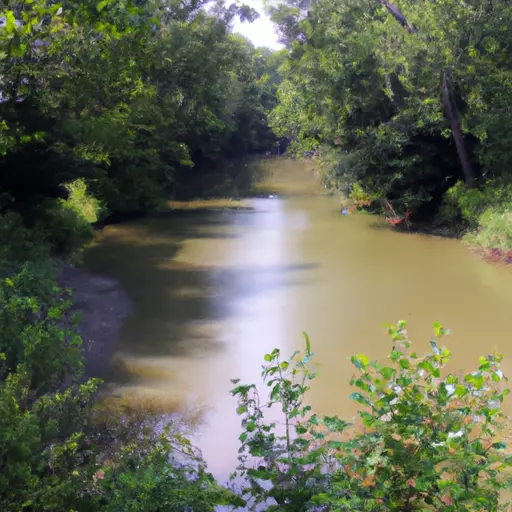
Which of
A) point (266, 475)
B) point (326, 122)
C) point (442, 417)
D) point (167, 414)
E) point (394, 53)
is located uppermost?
point (394, 53)

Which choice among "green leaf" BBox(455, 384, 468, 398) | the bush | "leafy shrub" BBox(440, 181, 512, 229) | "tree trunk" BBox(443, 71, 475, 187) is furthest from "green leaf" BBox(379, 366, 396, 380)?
"tree trunk" BBox(443, 71, 475, 187)

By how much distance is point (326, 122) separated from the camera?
53.0 ft

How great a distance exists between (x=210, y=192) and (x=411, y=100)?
10.7 m

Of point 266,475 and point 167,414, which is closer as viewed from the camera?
point 266,475

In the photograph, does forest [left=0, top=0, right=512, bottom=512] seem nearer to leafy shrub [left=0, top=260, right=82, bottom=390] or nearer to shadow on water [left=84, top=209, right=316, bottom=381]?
leafy shrub [left=0, top=260, right=82, bottom=390]

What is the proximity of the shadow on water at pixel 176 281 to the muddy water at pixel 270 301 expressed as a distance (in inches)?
1.0

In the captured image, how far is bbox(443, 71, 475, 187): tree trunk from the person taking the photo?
44.7 feet

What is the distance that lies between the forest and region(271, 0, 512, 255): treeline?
51 millimetres

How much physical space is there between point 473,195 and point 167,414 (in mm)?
10125

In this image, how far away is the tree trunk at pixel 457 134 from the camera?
44.7 feet

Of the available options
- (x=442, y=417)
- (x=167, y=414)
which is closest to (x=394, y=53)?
(x=167, y=414)

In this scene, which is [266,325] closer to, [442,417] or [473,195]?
[442,417]

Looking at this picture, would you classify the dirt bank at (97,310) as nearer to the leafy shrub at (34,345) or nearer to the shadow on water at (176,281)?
the shadow on water at (176,281)

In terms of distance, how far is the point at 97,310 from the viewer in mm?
8977
